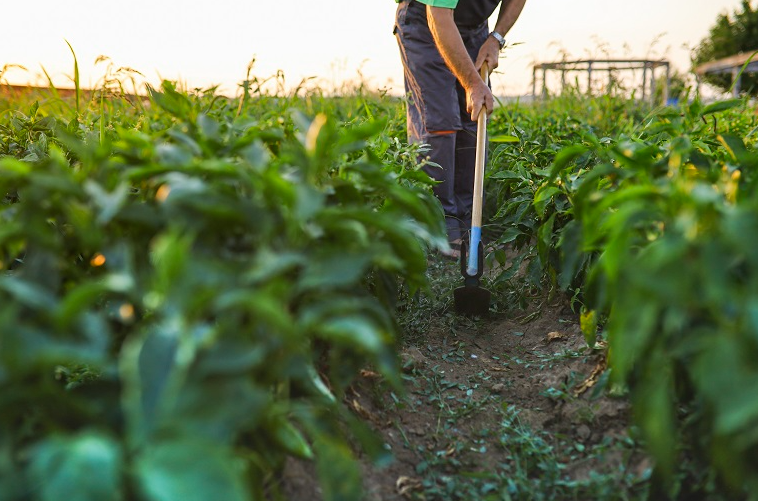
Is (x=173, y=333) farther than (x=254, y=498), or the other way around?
(x=254, y=498)

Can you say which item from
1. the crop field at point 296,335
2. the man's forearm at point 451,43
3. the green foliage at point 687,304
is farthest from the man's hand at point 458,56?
the green foliage at point 687,304

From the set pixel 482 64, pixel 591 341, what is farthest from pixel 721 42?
pixel 591 341

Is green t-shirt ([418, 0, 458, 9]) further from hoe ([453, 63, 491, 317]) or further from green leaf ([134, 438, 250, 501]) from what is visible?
green leaf ([134, 438, 250, 501])

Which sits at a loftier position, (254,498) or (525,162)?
(525,162)

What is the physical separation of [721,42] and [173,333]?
33499mm

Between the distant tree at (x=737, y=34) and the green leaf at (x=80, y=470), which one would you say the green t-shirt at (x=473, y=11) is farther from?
the distant tree at (x=737, y=34)

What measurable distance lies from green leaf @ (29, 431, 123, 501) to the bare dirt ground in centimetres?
64

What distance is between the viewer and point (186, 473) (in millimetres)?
742

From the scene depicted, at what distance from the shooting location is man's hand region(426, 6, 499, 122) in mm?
3225

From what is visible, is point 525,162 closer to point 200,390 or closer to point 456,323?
point 456,323

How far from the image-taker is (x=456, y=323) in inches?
109

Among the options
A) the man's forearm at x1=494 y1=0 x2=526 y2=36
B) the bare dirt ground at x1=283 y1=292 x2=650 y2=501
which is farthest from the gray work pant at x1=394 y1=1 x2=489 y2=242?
the bare dirt ground at x1=283 y1=292 x2=650 y2=501

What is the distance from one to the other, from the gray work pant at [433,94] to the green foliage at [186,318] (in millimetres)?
2351

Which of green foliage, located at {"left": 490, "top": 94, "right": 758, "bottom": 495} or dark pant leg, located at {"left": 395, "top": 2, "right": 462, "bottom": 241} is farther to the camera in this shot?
dark pant leg, located at {"left": 395, "top": 2, "right": 462, "bottom": 241}
